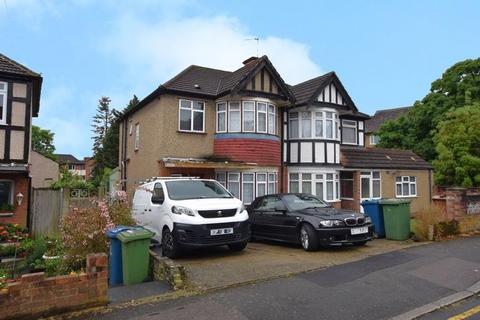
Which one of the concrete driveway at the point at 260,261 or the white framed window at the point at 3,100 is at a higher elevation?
the white framed window at the point at 3,100

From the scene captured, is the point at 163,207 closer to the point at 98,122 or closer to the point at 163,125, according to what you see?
the point at 163,125

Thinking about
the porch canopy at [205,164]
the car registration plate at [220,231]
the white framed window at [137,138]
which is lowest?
the car registration plate at [220,231]

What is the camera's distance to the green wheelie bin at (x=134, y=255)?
21.5ft

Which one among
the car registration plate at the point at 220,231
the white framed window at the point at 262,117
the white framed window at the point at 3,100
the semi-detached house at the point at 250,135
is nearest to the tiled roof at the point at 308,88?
the semi-detached house at the point at 250,135

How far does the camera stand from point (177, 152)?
15.0 metres

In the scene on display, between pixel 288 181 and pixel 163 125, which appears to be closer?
pixel 163 125

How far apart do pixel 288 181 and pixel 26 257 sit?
11149 millimetres

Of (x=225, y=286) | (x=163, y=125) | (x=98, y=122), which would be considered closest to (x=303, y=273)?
(x=225, y=286)

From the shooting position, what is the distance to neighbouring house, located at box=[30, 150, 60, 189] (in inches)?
1219

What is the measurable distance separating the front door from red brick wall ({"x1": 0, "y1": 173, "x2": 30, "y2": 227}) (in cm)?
1581

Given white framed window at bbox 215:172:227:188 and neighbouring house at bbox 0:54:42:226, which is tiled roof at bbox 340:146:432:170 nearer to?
white framed window at bbox 215:172:227:188

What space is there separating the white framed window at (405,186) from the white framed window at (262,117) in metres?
10.0

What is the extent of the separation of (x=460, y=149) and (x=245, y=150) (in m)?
13.4

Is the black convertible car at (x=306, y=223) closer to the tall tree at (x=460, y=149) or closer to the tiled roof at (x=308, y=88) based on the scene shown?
the tiled roof at (x=308, y=88)
